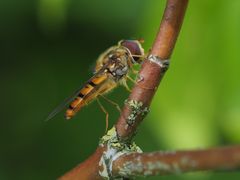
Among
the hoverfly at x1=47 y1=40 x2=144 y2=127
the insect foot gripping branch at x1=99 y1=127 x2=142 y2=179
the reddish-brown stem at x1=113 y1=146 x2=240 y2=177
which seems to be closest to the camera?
the reddish-brown stem at x1=113 y1=146 x2=240 y2=177

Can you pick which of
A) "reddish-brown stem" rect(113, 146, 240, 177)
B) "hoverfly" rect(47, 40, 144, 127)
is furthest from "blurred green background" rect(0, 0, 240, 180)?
"reddish-brown stem" rect(113, 146, 240, 177)

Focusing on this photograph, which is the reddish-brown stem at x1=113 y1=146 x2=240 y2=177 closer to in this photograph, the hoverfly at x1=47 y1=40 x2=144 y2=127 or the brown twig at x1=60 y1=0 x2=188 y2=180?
the brown twig at x1=60 y1=0 x2=188 y2=180

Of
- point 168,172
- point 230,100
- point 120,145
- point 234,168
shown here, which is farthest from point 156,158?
point 230,100

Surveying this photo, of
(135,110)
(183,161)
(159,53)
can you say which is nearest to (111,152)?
(135,110)

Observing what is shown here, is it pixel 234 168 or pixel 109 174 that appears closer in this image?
pixel 234 168

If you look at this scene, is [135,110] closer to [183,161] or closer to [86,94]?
[183,161]

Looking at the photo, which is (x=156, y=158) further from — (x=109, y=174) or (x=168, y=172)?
(x=109, y=174)

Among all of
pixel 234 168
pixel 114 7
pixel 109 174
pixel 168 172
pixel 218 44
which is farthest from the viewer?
pixel 114 7
